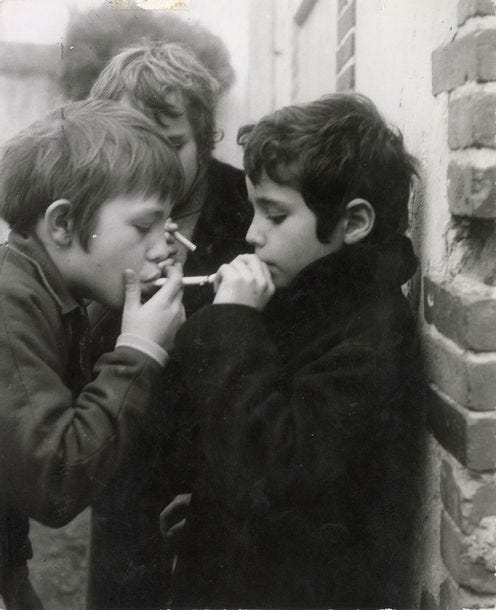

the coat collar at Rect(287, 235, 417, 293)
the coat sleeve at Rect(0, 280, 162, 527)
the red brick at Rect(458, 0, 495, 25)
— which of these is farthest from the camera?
the coat collar at Rect(287, 235, 417, 293)

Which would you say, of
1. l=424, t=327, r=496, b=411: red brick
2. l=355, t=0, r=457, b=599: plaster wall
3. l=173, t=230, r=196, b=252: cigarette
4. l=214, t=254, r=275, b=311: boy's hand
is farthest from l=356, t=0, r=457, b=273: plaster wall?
l=173, t=230, r=196, b=252: cigarette

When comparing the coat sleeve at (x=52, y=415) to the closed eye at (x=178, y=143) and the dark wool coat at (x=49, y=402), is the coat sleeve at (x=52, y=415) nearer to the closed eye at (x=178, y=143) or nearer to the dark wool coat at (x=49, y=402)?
the dark wool coat at (x=49, y=402)

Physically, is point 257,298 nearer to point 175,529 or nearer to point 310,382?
point 310,382

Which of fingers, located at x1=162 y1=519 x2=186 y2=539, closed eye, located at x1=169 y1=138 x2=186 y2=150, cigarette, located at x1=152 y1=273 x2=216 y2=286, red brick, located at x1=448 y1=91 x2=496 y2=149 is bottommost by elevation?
fingers, located at x1=162 y1=519 x2=186 y2=539

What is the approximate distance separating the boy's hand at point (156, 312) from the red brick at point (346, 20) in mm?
563

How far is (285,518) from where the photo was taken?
118cm

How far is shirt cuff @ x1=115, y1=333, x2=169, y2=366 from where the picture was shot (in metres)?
1.17

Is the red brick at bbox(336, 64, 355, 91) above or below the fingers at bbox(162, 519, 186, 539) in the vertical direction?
above

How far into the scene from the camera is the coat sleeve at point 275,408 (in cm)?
109

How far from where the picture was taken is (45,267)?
1.22 metres

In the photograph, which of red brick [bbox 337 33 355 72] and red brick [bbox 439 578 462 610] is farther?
red brick [bbox 337 33 355 72]

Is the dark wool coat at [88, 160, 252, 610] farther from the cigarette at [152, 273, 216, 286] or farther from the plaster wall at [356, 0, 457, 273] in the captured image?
the plaster wall at [356, 0, 457, 273]

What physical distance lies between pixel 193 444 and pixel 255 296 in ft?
0.98

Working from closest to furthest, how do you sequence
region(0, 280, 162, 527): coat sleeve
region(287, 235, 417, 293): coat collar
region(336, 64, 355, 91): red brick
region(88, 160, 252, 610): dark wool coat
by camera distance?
1. region(0, 280, 162, 527): coat sleeve
2. region(287, 235, 417, 293): coat collar
3. region(88, 160, 252, 610): dark wool coat
4. region(336, 64, 355, 91): red brick
